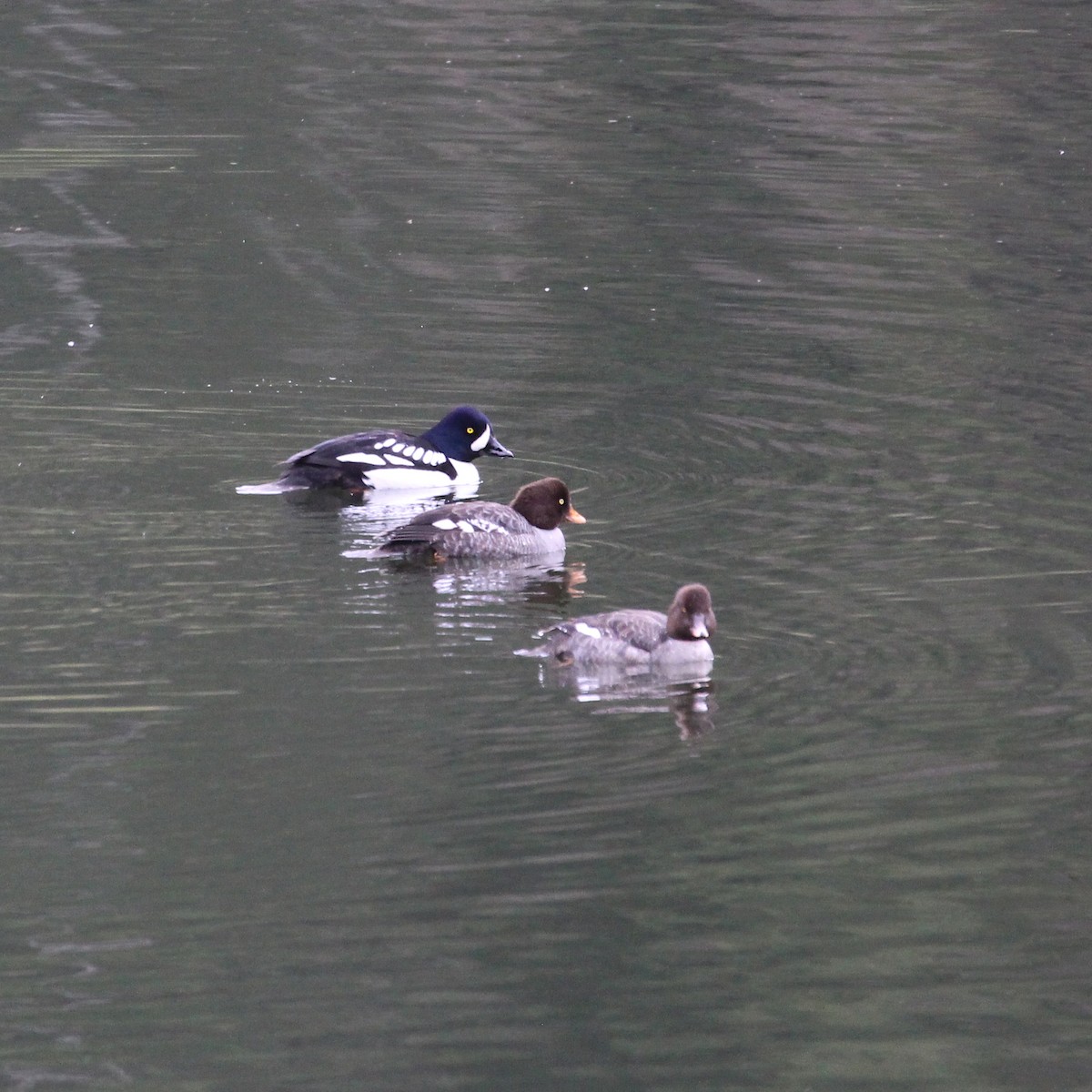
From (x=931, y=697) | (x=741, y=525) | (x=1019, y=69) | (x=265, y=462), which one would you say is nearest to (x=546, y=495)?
(x=741, y=525)

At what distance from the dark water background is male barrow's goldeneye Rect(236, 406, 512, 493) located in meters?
0.28

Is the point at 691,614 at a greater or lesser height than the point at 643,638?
greater

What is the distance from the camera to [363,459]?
13031 mm

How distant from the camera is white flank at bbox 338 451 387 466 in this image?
1296 cm

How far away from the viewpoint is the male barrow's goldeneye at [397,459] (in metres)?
12.9

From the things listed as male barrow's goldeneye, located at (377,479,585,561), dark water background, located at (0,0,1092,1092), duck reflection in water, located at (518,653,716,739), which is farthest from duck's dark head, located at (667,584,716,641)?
male barrow's goldeneye, located at (377,479,585,561)

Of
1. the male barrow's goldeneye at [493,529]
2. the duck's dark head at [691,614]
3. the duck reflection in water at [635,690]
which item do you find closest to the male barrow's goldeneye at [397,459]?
the male barrow's goldeneye at [493,529]

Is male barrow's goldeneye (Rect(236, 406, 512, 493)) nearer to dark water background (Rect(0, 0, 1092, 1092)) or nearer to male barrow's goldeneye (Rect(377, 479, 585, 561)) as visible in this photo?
dark water background (Rect(0, 0, 1092, 1092))

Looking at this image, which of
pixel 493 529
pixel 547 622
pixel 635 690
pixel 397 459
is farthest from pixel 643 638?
pixel 397 459

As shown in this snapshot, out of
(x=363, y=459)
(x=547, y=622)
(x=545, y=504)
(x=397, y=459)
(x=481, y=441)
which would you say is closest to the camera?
(x=547, y=622)

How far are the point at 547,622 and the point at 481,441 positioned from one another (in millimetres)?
3364

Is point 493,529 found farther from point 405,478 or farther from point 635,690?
point 635,690

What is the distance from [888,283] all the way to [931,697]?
10.1m

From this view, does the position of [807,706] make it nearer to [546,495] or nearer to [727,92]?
[546,495]
